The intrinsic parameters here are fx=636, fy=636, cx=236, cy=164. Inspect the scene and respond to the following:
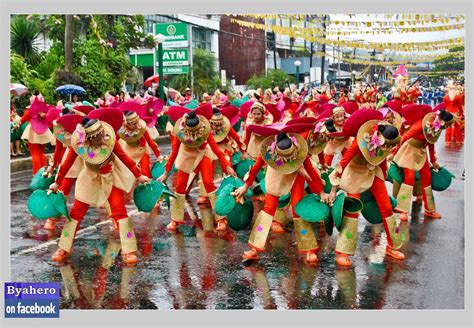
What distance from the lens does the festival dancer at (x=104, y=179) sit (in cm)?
685

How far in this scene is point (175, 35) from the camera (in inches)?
1011

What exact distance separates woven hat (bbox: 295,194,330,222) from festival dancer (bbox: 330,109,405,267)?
17 cm

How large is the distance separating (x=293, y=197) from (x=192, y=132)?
194 centimetres

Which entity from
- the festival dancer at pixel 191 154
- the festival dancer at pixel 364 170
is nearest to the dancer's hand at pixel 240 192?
the festival dancer at pixel 364 170

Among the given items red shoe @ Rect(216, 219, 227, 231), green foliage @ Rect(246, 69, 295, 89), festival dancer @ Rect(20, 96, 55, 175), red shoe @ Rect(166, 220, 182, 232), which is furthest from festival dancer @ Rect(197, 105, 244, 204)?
green foliage @ Rect(246, 69, 295, 89)

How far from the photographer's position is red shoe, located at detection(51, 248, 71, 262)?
7258 millimetres

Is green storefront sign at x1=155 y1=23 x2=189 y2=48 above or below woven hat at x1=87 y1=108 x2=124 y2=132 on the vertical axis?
above

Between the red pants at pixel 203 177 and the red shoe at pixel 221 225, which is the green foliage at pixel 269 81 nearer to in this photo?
the red pants at pixel 203 177

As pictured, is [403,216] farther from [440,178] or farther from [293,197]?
[293,197]

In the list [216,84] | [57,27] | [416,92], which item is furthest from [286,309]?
[216,84]

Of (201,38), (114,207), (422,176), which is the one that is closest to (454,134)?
(422,176)

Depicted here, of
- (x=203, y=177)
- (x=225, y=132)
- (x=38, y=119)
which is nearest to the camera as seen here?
(x=203, y=177)

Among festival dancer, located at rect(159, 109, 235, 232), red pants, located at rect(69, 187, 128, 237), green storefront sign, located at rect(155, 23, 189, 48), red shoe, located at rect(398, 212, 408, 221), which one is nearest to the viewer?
red pants, located at rect(69, 187, 128, 237)

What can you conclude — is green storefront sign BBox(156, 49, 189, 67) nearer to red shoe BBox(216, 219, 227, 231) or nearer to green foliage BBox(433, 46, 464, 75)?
green foliage BBox(433, 46, 464, 75)
